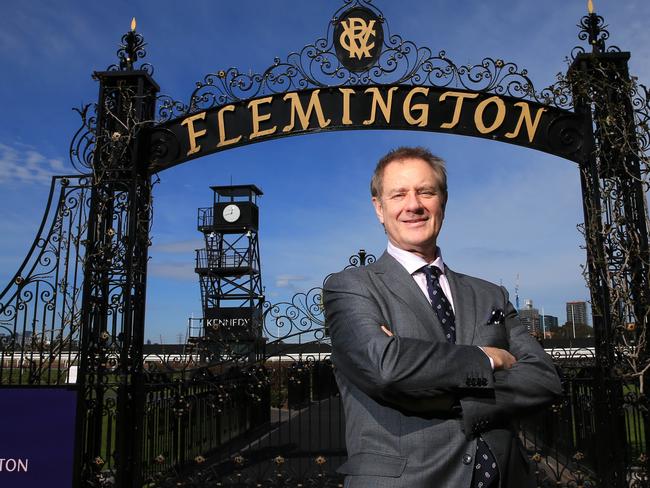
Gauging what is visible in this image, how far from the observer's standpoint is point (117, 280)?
238 inches

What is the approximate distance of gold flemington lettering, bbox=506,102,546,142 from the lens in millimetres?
6406

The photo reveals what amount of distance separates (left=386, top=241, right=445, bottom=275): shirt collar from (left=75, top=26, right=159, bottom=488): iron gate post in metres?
4.38

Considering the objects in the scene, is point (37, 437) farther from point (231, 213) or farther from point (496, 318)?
point (231, 213)

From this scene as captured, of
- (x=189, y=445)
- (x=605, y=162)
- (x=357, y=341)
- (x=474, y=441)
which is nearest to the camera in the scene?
(x=474, y=441)

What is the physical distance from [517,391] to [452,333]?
0.97 feet

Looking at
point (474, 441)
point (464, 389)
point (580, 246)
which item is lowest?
point (474, 441)

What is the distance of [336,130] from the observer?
645 centimetres

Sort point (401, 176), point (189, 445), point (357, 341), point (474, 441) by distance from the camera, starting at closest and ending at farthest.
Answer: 1. point (474, 441)
2. point (357, 341)
3. point (401, 176)
4. point (189, 445)

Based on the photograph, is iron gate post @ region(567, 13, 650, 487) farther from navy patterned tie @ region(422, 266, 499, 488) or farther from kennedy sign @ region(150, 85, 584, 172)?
navy patterned tie @ region(422, 266, 499, 488)

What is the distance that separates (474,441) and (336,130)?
5033 mm

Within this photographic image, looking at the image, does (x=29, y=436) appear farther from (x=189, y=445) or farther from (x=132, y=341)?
(x=189, y=445)

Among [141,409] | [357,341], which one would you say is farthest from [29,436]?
[357,341]

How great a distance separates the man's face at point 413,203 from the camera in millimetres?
2119

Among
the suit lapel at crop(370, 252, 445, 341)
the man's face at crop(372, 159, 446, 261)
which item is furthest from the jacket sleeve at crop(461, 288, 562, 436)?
the man's face at crop(372, 159, 446, 261)
